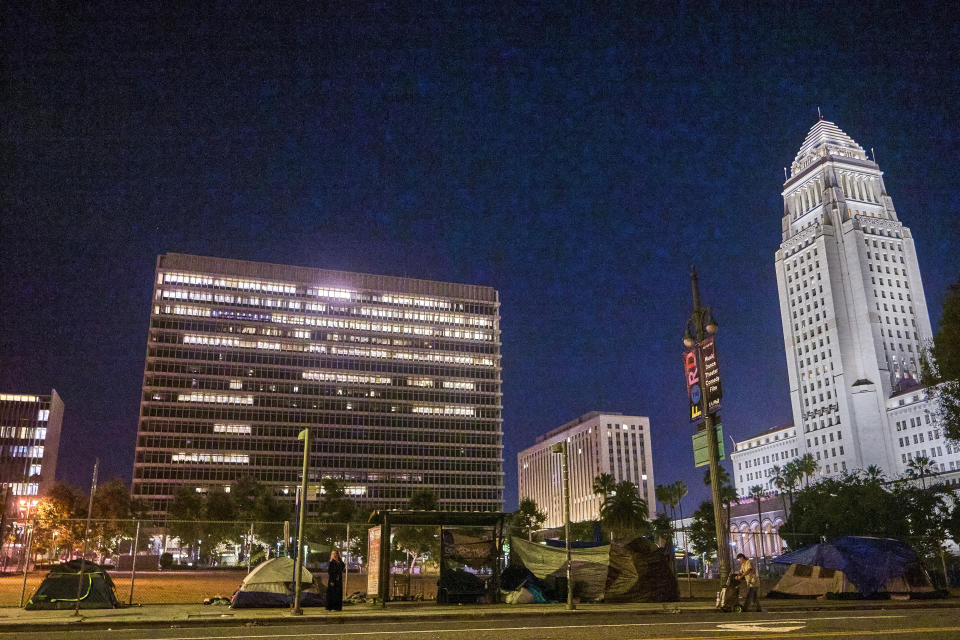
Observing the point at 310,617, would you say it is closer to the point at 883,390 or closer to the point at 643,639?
the point at 643,639

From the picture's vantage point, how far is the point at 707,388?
72.0 ft

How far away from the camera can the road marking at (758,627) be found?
14.9 metres

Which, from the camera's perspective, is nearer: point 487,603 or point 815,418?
point 487,603

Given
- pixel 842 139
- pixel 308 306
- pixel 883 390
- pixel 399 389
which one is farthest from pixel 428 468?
pixel 842 139

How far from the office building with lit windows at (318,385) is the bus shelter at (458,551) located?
123798 millimetres

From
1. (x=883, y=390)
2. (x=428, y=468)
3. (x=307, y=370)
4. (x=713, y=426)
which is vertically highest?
(x=307, y=370)

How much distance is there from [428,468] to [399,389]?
1841cm

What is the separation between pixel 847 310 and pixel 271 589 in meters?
142

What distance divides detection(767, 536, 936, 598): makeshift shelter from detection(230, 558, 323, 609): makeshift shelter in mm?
19978

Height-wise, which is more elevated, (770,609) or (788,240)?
(788,240)

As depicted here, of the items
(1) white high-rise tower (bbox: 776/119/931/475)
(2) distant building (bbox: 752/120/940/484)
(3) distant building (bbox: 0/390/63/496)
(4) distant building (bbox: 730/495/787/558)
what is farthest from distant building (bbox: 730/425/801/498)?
(3) distant building (bbox: 0/390/63/496)

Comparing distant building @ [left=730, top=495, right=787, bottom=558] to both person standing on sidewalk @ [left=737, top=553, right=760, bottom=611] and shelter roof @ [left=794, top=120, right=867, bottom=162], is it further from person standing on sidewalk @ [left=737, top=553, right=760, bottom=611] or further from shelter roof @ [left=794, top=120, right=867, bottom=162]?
person standing on sidewalk @ [left=737, top=553, right=760, bottom=611]

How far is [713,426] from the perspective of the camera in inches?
858

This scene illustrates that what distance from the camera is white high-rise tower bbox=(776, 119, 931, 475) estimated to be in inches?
5187
